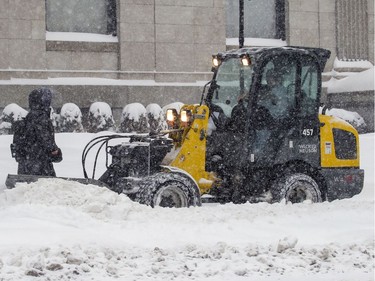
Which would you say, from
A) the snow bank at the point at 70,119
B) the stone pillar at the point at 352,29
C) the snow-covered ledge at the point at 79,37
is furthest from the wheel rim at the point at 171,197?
the stone pillar at the point at 352,29

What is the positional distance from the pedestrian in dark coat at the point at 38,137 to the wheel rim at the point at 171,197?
1804 mm

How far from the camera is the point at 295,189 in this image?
11555mm

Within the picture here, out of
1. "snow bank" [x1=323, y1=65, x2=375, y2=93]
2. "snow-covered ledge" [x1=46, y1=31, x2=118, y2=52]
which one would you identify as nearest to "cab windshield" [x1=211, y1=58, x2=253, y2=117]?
"snow-covered ledge" [x1=46, y1=31, x2=118, y2=52]

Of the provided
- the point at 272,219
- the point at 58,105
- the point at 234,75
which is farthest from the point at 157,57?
the point at 272,219

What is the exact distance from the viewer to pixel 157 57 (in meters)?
24.1

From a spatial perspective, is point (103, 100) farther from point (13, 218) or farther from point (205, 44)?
point (13, 218)

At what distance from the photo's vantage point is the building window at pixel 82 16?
2369cm

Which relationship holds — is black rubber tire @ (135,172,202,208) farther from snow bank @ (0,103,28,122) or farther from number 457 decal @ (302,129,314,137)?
snow bank @ (0,103,28,122)

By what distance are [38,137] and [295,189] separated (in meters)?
3.64

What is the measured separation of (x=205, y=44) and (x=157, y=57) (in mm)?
1636

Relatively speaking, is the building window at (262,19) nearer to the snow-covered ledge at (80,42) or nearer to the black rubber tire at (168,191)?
the snow-covered ledge at (80,42)

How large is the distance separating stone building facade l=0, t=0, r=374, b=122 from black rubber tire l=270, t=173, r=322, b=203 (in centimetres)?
1200

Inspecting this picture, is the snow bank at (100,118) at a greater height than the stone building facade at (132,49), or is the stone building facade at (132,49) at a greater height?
the stone building facade at (132,49)

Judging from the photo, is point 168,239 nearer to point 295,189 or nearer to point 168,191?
Result: point 168,191
